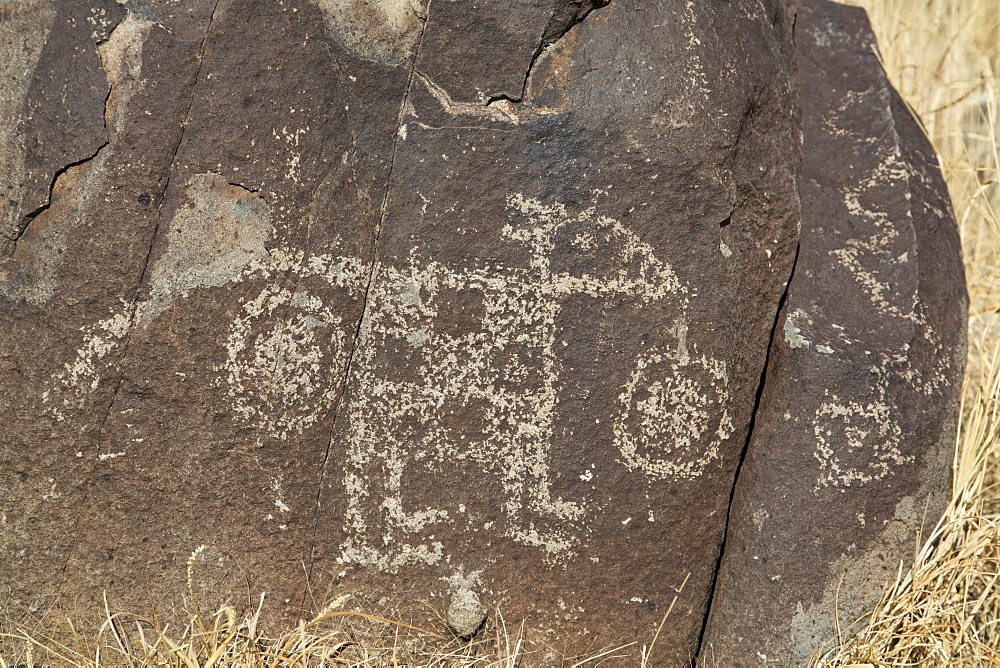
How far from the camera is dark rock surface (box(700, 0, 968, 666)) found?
1289mm

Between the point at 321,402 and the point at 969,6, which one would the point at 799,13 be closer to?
the point at 321,402

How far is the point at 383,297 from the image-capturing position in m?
1.21

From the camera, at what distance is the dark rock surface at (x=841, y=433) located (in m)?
1.29

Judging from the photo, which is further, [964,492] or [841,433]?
[964,492]

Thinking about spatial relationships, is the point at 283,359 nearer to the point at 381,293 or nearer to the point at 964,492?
the point at 381,293

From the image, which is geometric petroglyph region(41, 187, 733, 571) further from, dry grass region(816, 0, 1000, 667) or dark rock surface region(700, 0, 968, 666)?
dry grass region(816, 0, 1000, 667)

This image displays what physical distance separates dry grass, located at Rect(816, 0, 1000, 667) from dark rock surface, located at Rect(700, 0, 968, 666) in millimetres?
89

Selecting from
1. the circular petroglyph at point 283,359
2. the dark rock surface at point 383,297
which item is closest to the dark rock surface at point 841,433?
the dark rock surface at point 383,297

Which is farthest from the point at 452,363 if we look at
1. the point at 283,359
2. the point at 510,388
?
the point at 283,359

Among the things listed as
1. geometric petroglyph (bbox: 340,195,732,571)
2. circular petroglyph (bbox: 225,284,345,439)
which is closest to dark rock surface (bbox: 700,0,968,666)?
geometric petroglyph (bbox: 340,195,732,571)

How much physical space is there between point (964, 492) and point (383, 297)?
1192 millimetres

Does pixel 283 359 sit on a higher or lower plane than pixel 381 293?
lower

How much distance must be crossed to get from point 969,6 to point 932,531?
8.14 feet

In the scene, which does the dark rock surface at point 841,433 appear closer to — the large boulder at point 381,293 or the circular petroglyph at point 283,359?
the large boulder at point 381,293
